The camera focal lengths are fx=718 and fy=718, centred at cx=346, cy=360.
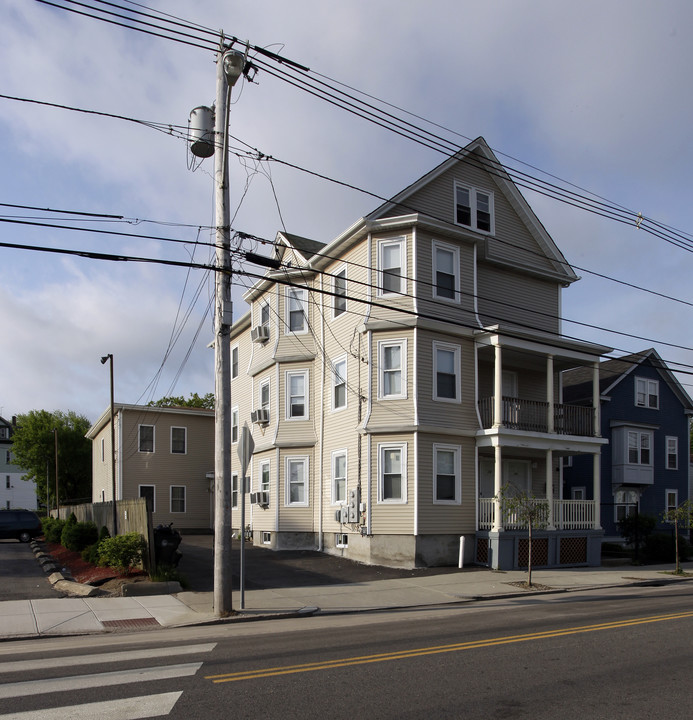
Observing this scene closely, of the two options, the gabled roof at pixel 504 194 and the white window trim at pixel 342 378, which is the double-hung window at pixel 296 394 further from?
the gabled roof at pixel 504 194

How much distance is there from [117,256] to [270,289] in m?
15.1

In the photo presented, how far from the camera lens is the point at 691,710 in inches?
249

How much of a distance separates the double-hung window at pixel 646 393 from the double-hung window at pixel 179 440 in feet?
73.7

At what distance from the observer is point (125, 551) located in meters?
16.7

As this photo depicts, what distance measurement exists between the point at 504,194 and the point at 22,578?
63.1 feet

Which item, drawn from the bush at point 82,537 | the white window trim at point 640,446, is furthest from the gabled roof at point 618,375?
the bush at point 82,537

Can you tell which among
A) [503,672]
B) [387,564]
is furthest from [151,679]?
[387,564]

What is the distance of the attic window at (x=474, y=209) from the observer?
2403 centimetres

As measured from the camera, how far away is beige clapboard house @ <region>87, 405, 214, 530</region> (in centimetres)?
3519

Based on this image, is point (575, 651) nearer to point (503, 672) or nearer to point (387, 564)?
point (503, 672)

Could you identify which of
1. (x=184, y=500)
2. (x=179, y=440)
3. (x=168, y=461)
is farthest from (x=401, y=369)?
(x=184, y=500)

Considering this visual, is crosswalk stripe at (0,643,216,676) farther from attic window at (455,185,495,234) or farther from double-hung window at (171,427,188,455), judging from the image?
double-hung window at (171,427,188,455)

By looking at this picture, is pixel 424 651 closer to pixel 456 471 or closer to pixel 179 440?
pixel 456 471

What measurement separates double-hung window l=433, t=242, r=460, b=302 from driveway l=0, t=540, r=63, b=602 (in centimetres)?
1323
